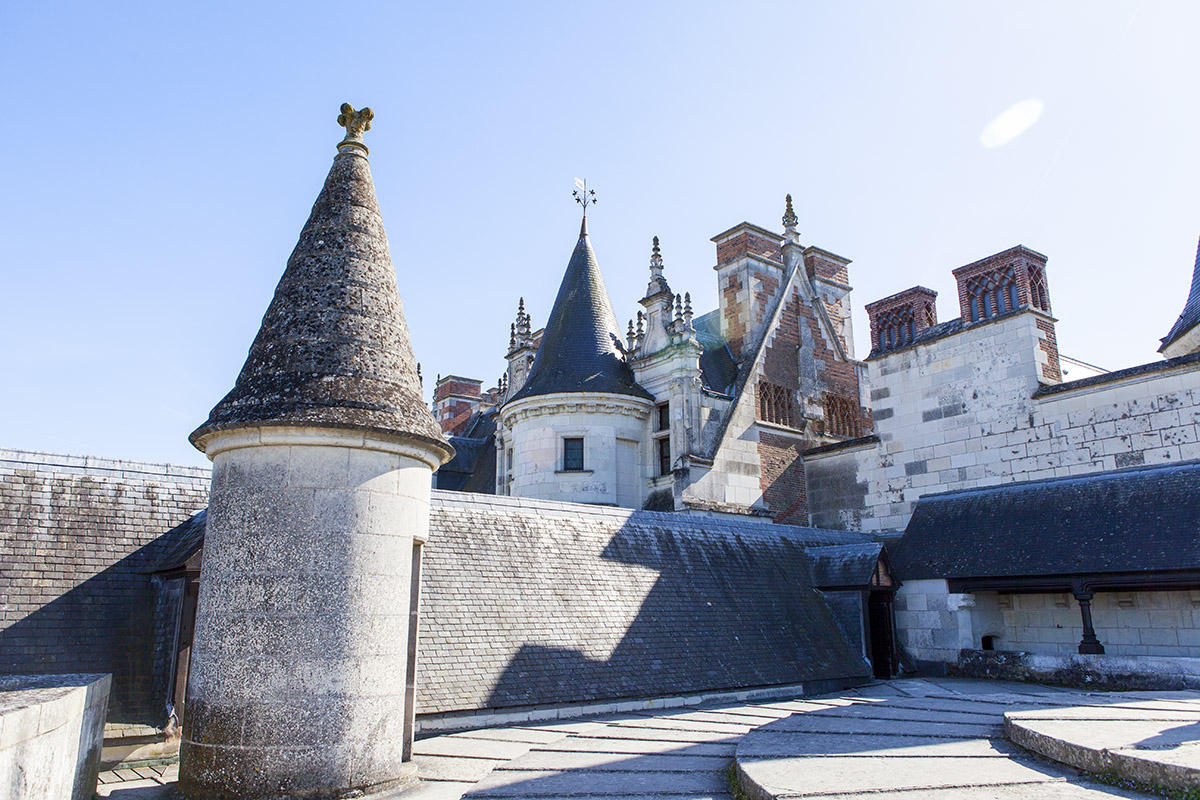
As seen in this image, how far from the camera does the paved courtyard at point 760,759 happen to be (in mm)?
5590

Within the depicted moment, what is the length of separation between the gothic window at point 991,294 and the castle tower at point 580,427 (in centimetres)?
774

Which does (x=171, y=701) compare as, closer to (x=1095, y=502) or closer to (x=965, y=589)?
(x=965, y=589)

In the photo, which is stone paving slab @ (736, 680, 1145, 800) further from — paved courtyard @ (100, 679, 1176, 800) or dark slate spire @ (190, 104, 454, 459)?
dark slate spire @ (190, 104, 454, 459)

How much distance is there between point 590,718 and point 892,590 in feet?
24.9

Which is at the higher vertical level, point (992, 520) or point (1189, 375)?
point (1189, 375)

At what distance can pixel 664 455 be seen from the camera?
21.0 meters

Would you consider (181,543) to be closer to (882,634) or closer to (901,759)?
(901,759)

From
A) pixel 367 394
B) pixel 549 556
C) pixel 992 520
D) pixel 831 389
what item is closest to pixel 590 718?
pixel 549 556

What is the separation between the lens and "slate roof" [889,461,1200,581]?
1291 cm

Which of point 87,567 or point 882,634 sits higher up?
point 87,567

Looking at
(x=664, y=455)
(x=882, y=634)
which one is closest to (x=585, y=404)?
(x=664, y=455)

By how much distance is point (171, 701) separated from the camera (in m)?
8.48

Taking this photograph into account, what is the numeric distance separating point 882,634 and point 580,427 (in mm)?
8595

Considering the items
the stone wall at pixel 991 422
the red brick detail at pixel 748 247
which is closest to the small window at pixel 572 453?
the stone wall at pixel 991 422
